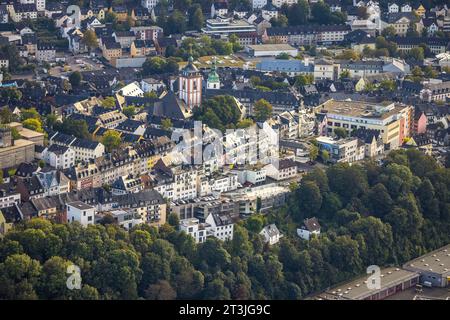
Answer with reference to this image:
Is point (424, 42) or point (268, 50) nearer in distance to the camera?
point (268, 50)

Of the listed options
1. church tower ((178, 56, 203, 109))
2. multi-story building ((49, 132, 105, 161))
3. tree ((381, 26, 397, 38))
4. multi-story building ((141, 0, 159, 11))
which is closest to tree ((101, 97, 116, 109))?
church tower ((178, 56, 203, 109))

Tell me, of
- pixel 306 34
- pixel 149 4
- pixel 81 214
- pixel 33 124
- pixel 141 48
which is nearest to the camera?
pixel 81 214

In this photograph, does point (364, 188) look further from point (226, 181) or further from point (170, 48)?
point (170, 48)

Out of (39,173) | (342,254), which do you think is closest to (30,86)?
(39,173)

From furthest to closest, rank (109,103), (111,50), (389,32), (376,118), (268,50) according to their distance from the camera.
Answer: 1. (389,32)
2. (268,50)
3. (111,50)
4. (109,103)
5. (376,118)

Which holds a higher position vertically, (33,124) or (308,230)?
(33,124)

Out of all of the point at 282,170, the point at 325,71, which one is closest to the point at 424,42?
the point at 325,71

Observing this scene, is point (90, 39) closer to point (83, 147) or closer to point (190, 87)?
point (190, 87)

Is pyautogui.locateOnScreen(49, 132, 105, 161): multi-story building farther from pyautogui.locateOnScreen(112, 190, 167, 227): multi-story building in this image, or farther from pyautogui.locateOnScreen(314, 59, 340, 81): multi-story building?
pyautogui.locateOnScreen(314, 59, 340, 81): multi-story building
